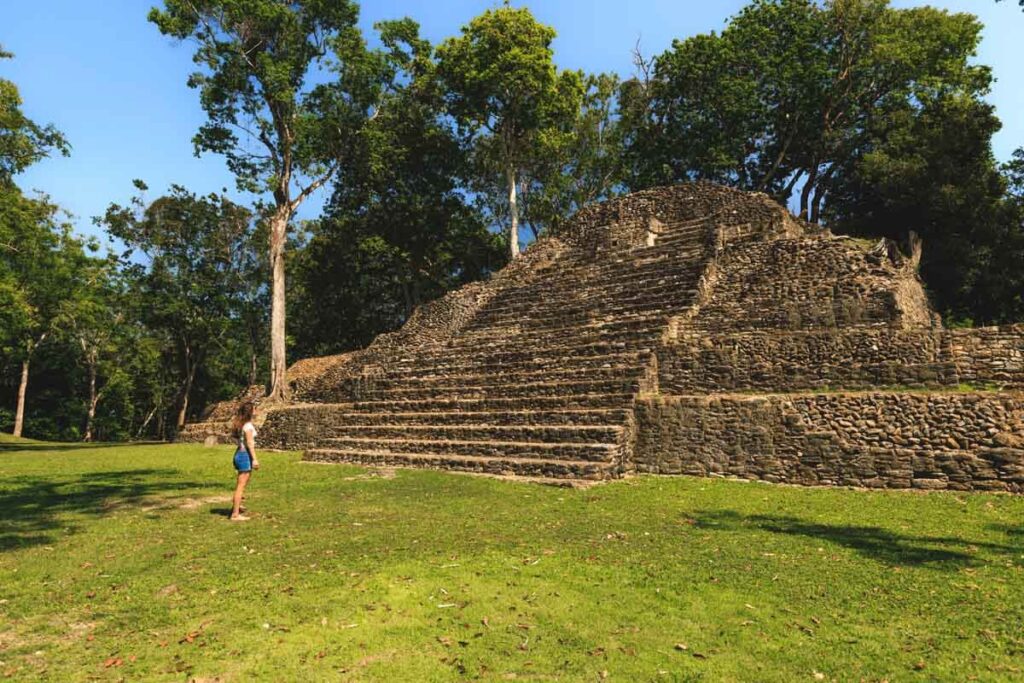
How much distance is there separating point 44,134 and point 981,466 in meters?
26.1

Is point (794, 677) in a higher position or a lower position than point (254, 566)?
lower

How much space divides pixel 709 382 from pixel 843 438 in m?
2.56

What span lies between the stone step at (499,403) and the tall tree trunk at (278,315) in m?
5.83

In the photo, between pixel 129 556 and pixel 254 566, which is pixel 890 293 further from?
pixel 129 556

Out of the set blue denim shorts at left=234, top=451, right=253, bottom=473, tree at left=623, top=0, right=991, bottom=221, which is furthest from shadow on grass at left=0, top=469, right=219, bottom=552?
tree at left=623, top=0, right=991, bottom=221

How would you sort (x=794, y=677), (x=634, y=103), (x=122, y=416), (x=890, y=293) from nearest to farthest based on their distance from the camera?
(x=794, y=677) < (x=890, y=293) < (x=634, y=103) < (x=122, y=416)

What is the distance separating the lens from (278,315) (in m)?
20.7

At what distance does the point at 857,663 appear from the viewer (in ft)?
12.0

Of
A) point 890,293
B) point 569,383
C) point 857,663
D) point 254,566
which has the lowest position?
point 857,663

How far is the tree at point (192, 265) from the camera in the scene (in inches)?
1034

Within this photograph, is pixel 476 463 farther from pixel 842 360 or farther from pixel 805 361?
pixel 842 360

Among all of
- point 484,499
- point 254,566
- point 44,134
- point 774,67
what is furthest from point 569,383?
point 774,67

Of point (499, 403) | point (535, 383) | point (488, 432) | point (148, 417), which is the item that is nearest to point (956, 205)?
point (535, 383)

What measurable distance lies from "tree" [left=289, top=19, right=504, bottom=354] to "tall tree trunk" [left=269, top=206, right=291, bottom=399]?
514 centimetres
